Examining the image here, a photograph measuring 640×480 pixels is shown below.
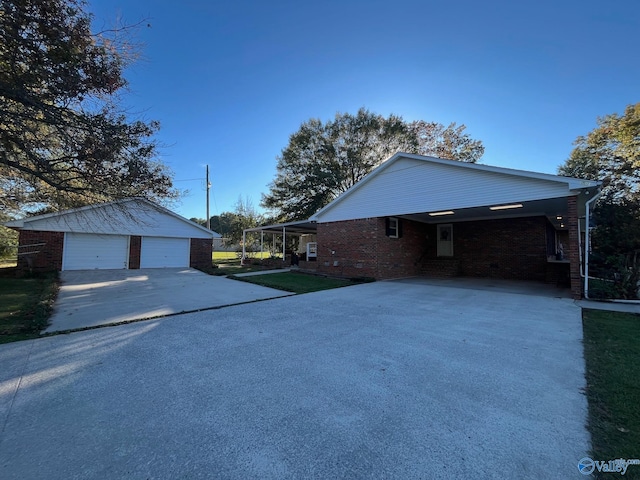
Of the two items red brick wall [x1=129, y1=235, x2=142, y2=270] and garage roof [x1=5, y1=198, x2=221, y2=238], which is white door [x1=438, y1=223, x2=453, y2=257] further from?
red brick wall [x1=129, y1=235, x2=142, y2=270]

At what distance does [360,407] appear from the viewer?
2490 millimetres

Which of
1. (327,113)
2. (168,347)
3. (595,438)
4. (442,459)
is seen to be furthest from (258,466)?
(327,113)

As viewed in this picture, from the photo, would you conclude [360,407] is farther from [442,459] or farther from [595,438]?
[595,438]

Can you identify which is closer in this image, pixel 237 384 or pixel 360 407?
pixel 360 407

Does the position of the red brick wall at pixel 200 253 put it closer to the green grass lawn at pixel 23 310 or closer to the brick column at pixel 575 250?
the green grass lawn at pixel 23 310

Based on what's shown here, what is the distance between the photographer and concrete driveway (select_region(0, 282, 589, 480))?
71.1 inches

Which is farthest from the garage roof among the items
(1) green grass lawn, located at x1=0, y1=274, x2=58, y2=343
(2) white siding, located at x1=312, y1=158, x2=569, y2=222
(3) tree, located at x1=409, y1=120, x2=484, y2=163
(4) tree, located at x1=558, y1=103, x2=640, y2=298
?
(3) tree, located at x1=409, y1=120, x2=484, y2=163

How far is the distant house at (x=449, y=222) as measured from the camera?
29.0 feet

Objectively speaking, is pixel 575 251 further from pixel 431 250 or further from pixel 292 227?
pixel 292 227

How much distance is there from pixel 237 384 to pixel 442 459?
1996mm

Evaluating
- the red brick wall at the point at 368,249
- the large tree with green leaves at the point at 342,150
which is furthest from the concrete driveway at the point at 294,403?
the large tree with green leaves at the point at 342,150

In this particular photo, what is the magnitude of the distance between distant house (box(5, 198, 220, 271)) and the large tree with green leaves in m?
8.93

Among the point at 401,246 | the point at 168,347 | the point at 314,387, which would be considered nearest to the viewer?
the point at 314,387

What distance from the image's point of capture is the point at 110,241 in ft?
49.5
